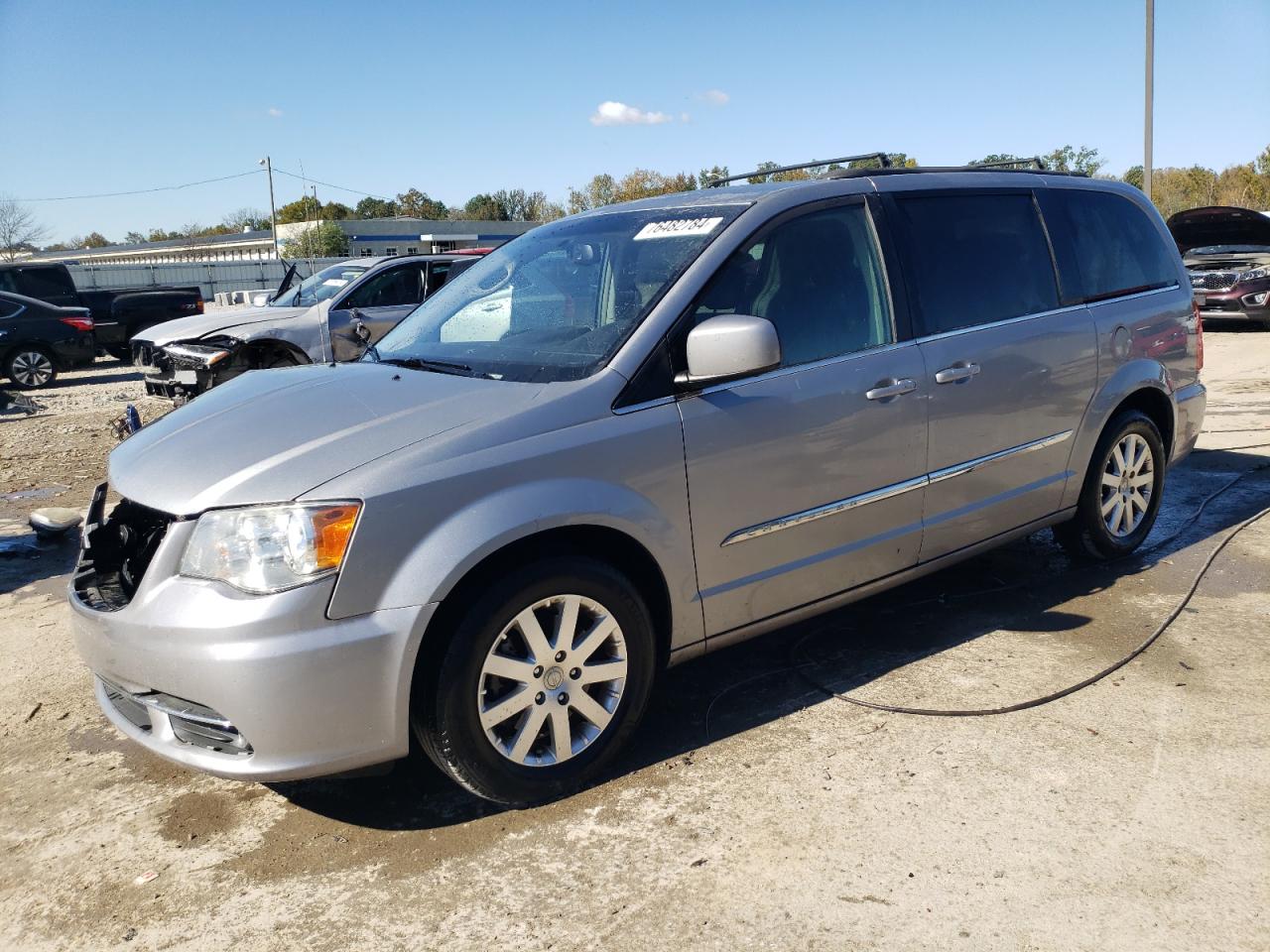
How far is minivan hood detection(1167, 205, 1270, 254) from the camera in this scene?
1725cm

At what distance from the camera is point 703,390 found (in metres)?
3.43

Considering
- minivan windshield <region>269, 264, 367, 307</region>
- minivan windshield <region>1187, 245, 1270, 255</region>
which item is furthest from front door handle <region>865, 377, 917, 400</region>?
minivan windshield <region>1187, 245, 1270, 255</region>

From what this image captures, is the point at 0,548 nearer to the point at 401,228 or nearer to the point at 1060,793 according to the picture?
the point at 1060,793

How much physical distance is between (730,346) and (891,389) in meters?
0.90

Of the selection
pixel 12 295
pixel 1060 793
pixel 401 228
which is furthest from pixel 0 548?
pixel 401 228

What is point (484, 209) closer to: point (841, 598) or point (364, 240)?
point (364, 240)

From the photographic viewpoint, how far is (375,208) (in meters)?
114

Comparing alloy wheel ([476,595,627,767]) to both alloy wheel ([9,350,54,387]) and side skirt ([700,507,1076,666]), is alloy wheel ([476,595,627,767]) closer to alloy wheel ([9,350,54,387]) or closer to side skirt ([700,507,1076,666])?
side skirt ([700,507,1076,666])

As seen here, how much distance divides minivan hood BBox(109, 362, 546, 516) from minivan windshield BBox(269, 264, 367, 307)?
8.19m

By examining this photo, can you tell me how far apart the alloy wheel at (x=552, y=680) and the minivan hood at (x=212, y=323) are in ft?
28.1

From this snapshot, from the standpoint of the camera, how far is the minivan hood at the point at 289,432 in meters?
2.90

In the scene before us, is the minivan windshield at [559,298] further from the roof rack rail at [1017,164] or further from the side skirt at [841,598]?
the roof rack rail at [1017,164]

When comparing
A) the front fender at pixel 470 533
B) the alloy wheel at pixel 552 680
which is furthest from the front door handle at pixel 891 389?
the alloy wheel at pixel 552 680

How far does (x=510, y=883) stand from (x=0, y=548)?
4.97 meters
